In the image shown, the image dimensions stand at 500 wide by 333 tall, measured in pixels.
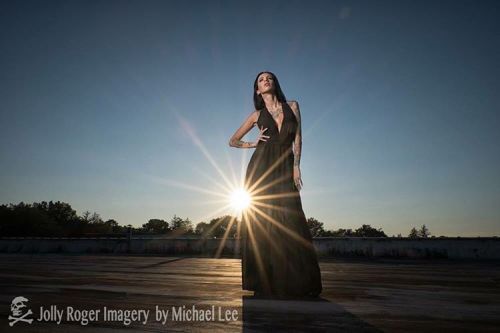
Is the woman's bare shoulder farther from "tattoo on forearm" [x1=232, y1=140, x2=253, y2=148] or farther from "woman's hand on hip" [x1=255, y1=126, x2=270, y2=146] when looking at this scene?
"tattoo on forearm" [x1=232, y1=140, x2=253, y2=148]

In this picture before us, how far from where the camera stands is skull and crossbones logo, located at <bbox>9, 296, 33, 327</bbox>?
1.36 meters

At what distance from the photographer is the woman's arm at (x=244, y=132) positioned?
286cm

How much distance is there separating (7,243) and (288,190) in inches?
492

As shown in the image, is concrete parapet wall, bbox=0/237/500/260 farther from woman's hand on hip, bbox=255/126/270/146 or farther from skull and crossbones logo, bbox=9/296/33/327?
skull and crossbones logo, bbox=9/296/33/327

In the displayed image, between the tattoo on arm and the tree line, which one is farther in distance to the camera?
the tree line

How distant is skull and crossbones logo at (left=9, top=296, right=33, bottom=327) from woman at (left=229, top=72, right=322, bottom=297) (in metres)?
1.36

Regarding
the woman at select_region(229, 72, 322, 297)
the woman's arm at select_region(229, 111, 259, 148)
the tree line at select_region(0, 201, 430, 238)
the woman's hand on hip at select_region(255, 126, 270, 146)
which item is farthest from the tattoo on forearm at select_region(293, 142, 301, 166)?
the tree line at select_region(0, 201, 430, 238)

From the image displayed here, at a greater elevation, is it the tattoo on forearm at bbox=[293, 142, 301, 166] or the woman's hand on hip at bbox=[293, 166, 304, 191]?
the tattoo on forearm at bbox=[293, 142, 301, 166]

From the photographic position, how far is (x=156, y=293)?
2133 mm

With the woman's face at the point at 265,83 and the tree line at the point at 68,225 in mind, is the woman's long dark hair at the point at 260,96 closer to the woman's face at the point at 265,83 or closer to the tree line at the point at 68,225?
the woman's face at the point at 265,83

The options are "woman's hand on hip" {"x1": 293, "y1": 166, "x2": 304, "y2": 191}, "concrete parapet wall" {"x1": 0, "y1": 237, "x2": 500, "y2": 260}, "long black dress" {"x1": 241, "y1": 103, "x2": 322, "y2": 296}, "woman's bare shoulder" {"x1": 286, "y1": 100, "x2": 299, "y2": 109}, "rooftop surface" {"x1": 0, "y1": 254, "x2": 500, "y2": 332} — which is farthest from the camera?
"concrete parapet wall" {"x1": 0, "y1": 237, "x2": 500, "y2": 260}

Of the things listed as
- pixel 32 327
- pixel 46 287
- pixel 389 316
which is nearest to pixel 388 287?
pixel 389 316

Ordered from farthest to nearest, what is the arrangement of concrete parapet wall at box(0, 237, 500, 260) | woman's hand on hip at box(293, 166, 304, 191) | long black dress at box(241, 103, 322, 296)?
concrete parapet wall at box(0, 237, 500, 260) < woman's hand on hip at box(293, 166, 304, 191) < long black dress at box(241, 103, 322, 296)

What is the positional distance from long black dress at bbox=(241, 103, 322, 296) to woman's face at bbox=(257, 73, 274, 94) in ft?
0.62
